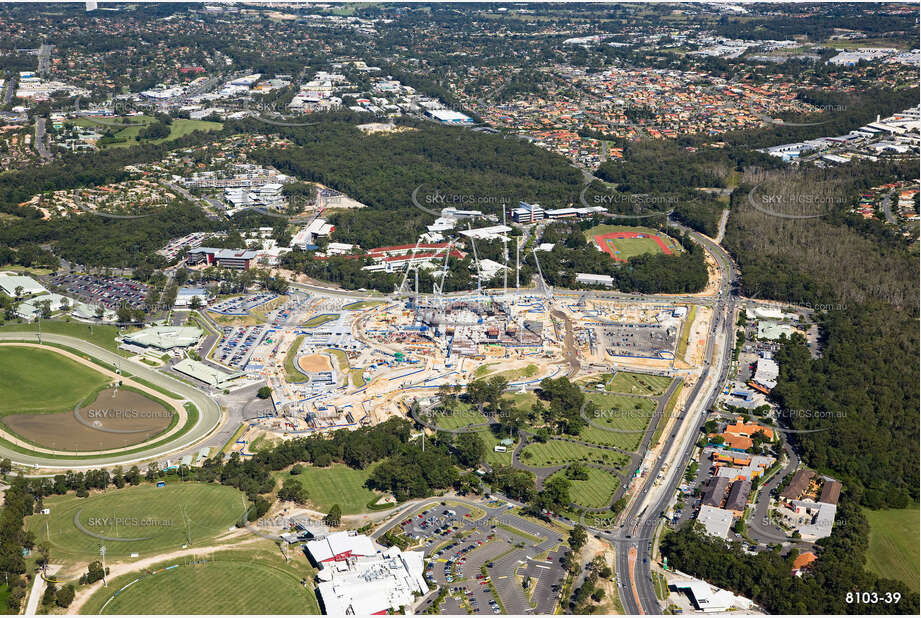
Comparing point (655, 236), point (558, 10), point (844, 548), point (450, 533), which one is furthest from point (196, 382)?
point (558, 10)

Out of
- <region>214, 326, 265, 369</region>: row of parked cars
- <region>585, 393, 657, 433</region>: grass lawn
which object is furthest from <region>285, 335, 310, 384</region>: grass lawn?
<region>585, 393, 657, 433</region>: grass lawn

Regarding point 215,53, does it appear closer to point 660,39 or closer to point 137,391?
point 660,39

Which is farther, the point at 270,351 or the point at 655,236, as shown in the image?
the point at 655,236

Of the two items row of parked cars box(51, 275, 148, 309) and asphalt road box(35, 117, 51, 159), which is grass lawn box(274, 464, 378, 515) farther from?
asphalt road box(35, 117, 51, 159)

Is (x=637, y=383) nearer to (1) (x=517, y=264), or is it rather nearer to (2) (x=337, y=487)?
(1) (x=517, y=264)

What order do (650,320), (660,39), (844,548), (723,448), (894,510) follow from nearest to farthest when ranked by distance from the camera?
(844,548)
(894,510)
(723,448)
(650,320)
(660,39)
